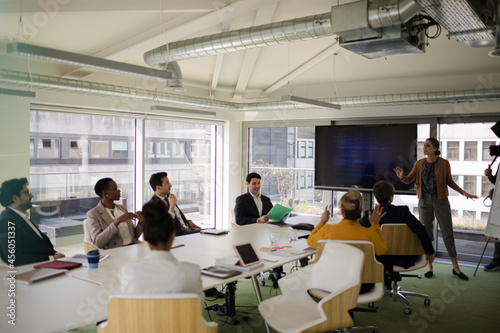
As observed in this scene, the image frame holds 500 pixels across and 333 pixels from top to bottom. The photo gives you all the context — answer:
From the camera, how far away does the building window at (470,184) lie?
24.9 feet

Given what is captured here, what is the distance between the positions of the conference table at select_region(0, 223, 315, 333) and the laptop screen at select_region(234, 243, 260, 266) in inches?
3.9

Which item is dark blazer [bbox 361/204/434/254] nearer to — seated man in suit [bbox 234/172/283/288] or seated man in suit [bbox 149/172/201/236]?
seated man in suit [bbox 234/172/283/288]

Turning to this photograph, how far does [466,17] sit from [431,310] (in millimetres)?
3066

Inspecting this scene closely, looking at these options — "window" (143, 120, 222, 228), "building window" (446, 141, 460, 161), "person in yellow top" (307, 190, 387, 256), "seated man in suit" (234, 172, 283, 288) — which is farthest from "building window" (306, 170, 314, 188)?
"person in yellow top" (307, 190, 387, 256)

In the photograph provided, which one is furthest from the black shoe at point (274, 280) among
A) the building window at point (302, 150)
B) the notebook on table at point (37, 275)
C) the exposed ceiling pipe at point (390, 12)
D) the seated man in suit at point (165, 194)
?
the building window at point (302, 150)

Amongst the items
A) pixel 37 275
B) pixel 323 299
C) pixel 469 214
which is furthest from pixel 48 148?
pixel 469 214

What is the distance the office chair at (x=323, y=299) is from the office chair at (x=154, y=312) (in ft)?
3.11

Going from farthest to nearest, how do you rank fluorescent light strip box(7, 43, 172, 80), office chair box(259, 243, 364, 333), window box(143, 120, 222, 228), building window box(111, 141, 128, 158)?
window box(143, 120, 222, 228), building window box(111, 141, 128, 158), fluorescent light strip box(7, 43, 172, 80), office chair box(259, 243, 364, 333)

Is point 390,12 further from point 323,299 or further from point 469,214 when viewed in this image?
point 469,214

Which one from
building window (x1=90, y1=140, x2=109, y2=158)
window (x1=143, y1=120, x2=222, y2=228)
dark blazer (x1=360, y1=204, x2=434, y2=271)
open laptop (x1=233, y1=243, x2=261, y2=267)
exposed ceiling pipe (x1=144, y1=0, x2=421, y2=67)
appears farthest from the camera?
window (x1=143, y1=120, x2=222, y2=228)

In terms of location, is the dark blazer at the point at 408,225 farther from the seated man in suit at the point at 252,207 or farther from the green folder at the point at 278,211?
the seated man in suit at the point at 252,207

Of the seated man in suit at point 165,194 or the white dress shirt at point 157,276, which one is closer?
the white dress shirt at point 157,276

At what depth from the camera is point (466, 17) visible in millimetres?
3984

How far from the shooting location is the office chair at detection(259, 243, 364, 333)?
3076mm
